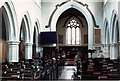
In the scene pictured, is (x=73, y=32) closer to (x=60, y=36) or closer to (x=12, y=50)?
(x=60, y=36)

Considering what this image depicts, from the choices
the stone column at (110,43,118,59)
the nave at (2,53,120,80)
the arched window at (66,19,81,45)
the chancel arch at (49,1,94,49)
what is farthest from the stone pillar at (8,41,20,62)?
the arched window at (66,19,81,45)

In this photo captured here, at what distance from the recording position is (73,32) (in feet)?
101

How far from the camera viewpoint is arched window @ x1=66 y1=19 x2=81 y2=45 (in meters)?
30.6

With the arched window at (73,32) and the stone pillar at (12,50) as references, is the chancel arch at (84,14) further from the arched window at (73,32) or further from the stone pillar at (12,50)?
the stone pillar at (12,50)

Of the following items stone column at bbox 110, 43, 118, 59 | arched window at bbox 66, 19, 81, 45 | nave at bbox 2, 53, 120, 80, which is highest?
arched window at bbox 66, 19, 81, 45

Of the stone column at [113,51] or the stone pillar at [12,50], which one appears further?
the stone column at [113,51]

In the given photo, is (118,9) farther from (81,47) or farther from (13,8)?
(81,47)

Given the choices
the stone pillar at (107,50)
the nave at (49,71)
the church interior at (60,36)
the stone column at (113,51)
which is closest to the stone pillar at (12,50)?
the church interior at (60,36)

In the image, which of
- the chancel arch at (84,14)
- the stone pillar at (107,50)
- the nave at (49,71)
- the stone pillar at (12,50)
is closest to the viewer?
the nave at (49,71)

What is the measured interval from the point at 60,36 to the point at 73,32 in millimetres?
1652

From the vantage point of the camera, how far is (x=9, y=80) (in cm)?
763

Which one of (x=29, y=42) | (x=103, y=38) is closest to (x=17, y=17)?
(x=29, y=42)

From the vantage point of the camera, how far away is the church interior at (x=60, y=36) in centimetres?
1451

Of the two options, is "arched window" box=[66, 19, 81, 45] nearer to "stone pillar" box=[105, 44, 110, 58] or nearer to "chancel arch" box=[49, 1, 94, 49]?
"chancel arch" box=[49, 1, 94, 49]
